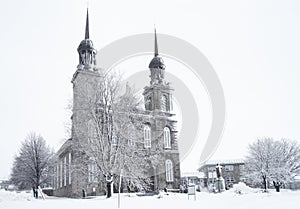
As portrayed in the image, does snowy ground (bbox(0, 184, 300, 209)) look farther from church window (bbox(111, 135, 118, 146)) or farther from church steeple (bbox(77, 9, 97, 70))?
church steeple (bbox(77, 9, 97, 70))

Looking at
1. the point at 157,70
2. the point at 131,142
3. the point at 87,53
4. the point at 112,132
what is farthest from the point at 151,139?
the point at 112,132

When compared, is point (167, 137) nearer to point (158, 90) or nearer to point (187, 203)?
point (158, 90)

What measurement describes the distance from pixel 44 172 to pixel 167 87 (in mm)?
26078

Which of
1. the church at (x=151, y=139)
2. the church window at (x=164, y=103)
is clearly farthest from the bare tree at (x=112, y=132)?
the church window at (x=164, y=103)

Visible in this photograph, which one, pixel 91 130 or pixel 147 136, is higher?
pixel 147 136

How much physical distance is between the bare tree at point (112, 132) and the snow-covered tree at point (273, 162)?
26197 millimetres

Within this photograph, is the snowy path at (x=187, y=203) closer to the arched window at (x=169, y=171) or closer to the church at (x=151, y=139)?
the church at (x=151, y=139)

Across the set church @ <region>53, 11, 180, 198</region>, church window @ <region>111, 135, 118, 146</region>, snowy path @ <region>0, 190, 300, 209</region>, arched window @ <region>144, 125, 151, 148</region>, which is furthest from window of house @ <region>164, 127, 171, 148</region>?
snowy path @ <region>0, 190, 300, 209</region>

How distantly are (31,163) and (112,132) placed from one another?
26.6 metres

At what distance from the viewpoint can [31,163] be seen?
144 feet

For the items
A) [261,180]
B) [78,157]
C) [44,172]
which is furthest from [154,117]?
[44,172]

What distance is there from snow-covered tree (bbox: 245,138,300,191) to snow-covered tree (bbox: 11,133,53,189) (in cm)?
3191

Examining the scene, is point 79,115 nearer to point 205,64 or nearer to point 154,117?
point 205,64

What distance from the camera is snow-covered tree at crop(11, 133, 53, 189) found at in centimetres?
4338
